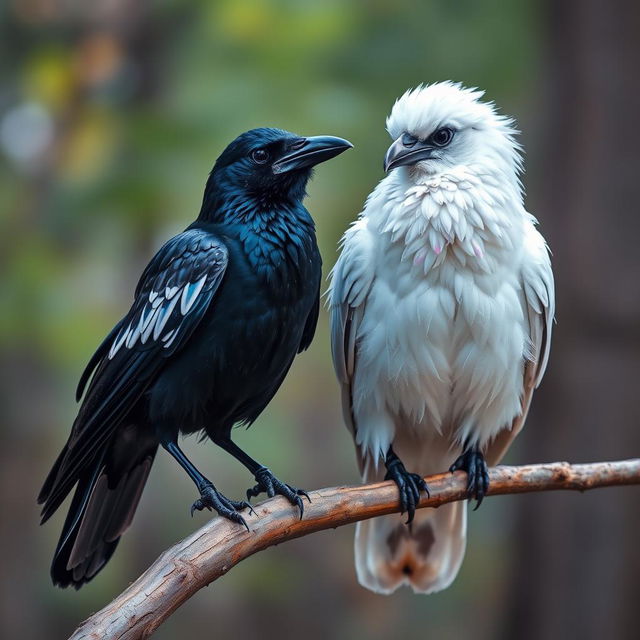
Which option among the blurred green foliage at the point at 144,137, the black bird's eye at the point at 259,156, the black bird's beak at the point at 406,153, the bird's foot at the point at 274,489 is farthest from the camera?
the blurred green foliage at the point at 144,137

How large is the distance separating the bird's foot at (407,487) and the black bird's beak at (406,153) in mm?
1014

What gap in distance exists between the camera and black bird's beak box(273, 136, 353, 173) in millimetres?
2879

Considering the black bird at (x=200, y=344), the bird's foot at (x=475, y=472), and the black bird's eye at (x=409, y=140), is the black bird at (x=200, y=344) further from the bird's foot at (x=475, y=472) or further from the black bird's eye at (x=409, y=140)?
the bird's foot at (x=475, y=472)

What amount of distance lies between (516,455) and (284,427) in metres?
1.84

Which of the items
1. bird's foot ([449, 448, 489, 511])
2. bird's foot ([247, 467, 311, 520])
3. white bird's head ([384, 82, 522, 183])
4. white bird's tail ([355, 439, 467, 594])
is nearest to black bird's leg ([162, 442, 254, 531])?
bird's foot ([247, 467, 311, 520])

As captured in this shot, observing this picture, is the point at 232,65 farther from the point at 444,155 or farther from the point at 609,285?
the point at 444,155

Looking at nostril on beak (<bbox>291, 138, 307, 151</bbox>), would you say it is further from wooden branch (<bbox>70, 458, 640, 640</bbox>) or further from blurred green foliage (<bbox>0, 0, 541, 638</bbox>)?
blurred green foliage (<bbox>0, 0, 541, 638</bbox>)

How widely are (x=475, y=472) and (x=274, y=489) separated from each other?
30.4 inches

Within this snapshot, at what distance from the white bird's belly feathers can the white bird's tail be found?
35 cm

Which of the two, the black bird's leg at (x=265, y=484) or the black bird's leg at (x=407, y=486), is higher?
the black bird's leg at (x=265, y=484)

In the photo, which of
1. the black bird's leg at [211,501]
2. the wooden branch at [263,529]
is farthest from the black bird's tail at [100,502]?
the wooden branch at [263,529]

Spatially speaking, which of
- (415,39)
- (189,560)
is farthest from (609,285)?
(189,560)

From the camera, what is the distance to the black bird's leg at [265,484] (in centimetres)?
272

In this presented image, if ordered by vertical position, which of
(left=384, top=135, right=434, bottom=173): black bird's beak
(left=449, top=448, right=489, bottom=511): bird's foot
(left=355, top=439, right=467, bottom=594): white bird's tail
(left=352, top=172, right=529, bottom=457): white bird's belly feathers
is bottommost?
(left=355, top=439, right=467, bottom=594): white bird's tail
